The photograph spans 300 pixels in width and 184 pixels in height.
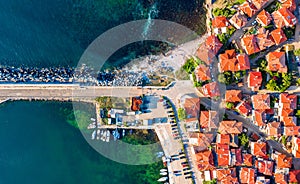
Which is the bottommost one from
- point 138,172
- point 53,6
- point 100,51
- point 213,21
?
point 138,172

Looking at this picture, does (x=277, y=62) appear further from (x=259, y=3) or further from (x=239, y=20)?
(x=259, y=3)

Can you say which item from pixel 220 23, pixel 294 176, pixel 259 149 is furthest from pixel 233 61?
pixel 294 176

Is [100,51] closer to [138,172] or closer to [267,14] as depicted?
[138,172]

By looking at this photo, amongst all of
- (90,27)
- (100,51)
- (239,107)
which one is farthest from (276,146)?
(90,27)

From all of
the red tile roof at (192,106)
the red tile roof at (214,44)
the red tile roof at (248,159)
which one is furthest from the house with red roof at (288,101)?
the red tile roof at (192,106)

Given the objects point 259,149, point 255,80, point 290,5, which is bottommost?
point 259,149
